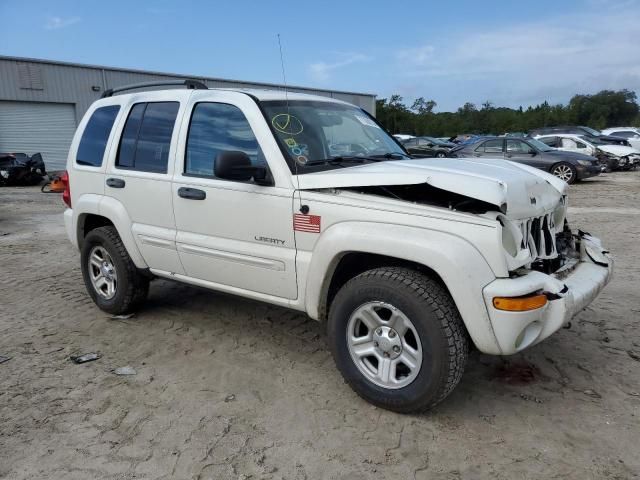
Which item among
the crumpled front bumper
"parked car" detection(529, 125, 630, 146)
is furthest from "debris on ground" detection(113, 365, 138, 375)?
"parked car" detection(529, 125, 630, 146)

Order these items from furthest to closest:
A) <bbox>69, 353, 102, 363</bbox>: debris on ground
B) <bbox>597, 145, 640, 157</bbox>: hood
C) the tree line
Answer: the tree line → <bbox>597, 145, 640, 157</bbox>: hood → <bbox>69, 353, 102, 363</bbox>: debris on ground

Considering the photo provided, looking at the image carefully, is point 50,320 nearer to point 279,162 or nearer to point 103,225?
point 103,225

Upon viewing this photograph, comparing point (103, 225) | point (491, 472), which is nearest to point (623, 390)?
point (491, 472)

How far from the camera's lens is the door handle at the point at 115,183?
14.9 feet

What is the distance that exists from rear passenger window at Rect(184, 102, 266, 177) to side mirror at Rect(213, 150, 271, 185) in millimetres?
244

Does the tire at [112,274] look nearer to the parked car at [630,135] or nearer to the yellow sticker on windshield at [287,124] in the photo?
the yellow sticker on windshield at [287,124]

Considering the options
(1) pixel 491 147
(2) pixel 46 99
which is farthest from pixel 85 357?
(2) pixel 46 99

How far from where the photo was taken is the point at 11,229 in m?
10.4

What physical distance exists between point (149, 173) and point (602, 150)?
21428 millimetres

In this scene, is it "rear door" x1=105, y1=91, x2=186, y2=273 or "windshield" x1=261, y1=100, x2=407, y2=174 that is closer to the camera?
"windshield" x1=261, y1=100, x2=407, y2=174

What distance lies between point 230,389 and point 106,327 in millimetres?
1782

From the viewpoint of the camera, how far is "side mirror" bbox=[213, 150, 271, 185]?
332 centimetres

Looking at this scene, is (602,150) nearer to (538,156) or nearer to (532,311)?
(538,156)

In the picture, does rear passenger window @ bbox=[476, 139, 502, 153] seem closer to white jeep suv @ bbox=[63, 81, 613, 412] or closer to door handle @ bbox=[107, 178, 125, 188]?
white jeep suv @ bbox=[63, 81, 613, 412]
